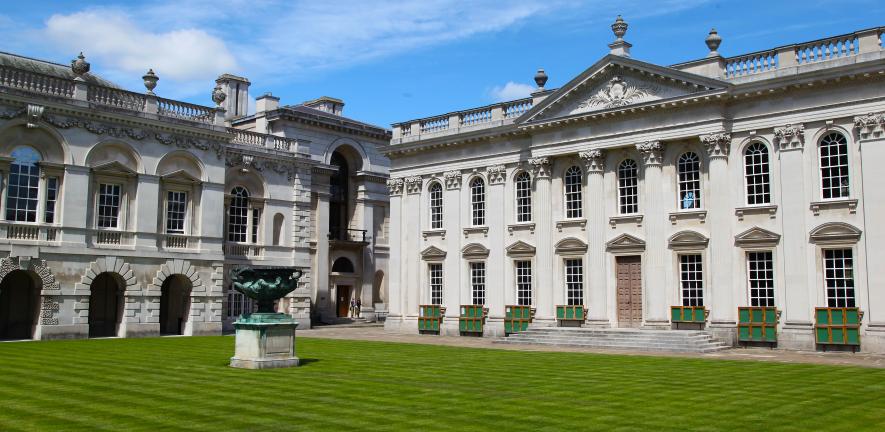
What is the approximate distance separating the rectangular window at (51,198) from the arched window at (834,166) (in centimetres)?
2917

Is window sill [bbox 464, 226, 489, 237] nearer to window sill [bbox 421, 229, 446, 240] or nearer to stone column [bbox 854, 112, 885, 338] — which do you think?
window sill [bbox 421, 229, 446, 240]

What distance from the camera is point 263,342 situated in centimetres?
1894

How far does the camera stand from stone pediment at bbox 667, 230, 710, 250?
3056 centimetres

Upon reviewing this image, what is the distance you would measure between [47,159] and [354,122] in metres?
21.8

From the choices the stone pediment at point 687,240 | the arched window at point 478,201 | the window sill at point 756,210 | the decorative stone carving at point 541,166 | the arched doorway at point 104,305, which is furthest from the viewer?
the arched window at point 478,201

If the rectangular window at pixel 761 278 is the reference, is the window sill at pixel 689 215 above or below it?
above

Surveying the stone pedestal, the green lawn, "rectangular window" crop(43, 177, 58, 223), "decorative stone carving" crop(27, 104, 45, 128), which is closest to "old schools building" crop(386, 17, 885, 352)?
the green lawn

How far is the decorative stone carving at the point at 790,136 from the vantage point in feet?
93.2

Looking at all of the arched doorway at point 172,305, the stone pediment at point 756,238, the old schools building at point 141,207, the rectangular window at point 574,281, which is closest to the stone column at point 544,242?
the rectangular window at point 574,281

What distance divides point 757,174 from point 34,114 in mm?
27511

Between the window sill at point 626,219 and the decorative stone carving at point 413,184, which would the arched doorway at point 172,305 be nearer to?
the decorative stone carving at point 413,184

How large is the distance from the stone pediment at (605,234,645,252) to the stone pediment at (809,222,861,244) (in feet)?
21.4

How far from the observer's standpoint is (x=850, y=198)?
1071 inches

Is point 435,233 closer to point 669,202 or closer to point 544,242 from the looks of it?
point 544,242
